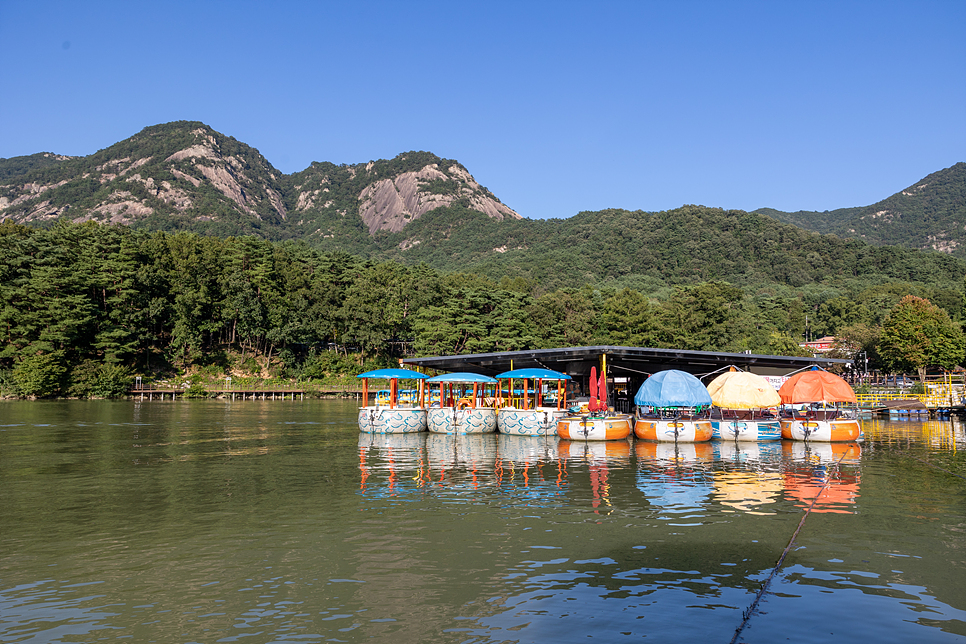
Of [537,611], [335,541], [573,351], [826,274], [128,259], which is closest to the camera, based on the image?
[537,611]

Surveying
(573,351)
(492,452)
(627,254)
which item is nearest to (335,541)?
(492,452)

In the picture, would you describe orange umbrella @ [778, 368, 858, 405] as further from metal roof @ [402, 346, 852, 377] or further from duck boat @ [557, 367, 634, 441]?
duck boat @ [557, 367, 634, 441]

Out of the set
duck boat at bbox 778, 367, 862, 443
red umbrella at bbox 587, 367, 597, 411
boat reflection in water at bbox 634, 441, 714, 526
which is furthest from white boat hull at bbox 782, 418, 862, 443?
red umbrella at bbox 587, 367, 597, 411

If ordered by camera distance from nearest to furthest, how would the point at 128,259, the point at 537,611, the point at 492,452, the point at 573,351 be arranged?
the point at 537,611
the point at 492,452
the point at 573,351
the point at 128,259

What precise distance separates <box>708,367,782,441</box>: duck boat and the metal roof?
3360 millimetres

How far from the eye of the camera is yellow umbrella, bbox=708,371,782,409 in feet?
105

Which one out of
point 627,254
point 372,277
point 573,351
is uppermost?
point 627,254

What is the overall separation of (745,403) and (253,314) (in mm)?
67052

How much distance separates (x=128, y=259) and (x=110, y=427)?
4875 cm

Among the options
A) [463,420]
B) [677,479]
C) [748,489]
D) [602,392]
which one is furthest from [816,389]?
[463,420]

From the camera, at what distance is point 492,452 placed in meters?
28.2

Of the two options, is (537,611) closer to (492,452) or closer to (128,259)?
(492,452)

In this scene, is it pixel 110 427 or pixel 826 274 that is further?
pixel 826 274

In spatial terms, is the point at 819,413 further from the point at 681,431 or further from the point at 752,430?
the point at 681,431
